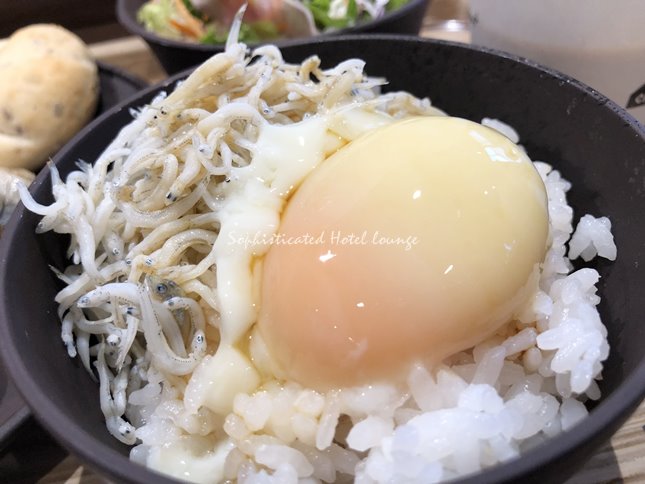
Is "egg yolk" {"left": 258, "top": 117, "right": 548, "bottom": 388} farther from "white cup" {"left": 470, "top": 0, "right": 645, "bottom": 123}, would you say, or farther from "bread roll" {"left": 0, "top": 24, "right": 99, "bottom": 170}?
"bread roll" {"left": 0, "top": 24, "right": 99, "bottom": 170}

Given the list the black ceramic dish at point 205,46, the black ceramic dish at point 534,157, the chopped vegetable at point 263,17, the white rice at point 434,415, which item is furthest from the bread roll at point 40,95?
the white rice at point 434,415

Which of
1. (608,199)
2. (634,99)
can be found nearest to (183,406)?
(608,199)

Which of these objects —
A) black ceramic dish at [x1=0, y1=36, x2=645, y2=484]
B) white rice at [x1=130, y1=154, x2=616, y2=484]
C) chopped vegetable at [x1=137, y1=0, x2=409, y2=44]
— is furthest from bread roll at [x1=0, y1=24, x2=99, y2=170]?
white rice at [x1=130, y1=154, x2=616, y2=484]

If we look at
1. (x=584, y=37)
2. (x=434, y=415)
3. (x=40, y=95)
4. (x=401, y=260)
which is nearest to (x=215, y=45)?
(x=40, y=95)

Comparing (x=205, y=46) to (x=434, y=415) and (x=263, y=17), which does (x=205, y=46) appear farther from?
(x=434, y=415)

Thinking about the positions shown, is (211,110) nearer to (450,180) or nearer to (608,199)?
(450,180)

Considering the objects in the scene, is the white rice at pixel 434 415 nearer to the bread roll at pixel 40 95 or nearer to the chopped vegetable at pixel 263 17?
the bread roll at pixel 40 95
